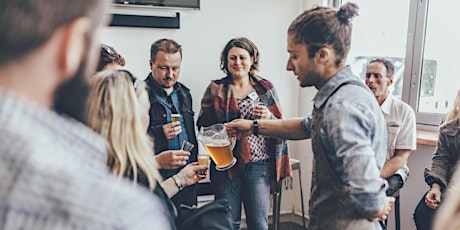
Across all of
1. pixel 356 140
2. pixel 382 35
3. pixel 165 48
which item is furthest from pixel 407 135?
A: pixel 165 48

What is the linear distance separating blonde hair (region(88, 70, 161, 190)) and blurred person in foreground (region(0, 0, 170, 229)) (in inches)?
25.9

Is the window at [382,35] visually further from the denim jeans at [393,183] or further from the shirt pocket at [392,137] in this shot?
the denim jeans at [393,183]

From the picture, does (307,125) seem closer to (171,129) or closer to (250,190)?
(171,129)

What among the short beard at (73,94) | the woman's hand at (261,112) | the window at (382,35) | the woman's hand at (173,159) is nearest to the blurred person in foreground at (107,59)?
the woman's hand at (173,159)

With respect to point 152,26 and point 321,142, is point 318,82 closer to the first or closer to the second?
point 321,142

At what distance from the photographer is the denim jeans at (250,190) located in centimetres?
269

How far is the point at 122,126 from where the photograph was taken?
121cm

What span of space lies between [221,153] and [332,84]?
0.80 metres

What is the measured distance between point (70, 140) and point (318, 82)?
1148mm

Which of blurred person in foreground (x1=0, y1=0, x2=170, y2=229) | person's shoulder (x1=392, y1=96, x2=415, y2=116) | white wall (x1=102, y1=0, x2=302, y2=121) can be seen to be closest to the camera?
blurred person in foreground (x1=0, y1=0, x2=170, y2=229)

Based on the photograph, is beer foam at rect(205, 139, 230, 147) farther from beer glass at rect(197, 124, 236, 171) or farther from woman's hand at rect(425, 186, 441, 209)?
woman's hand at rect(425, 186, 441, 209)

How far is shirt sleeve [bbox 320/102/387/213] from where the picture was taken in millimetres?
1281

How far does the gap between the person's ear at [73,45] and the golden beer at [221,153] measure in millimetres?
1546

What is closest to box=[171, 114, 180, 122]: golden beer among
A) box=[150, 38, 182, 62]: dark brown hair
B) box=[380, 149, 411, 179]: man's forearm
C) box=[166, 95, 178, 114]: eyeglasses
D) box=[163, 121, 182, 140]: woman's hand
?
box=[163, 121, 182, 140]: woman's hand
